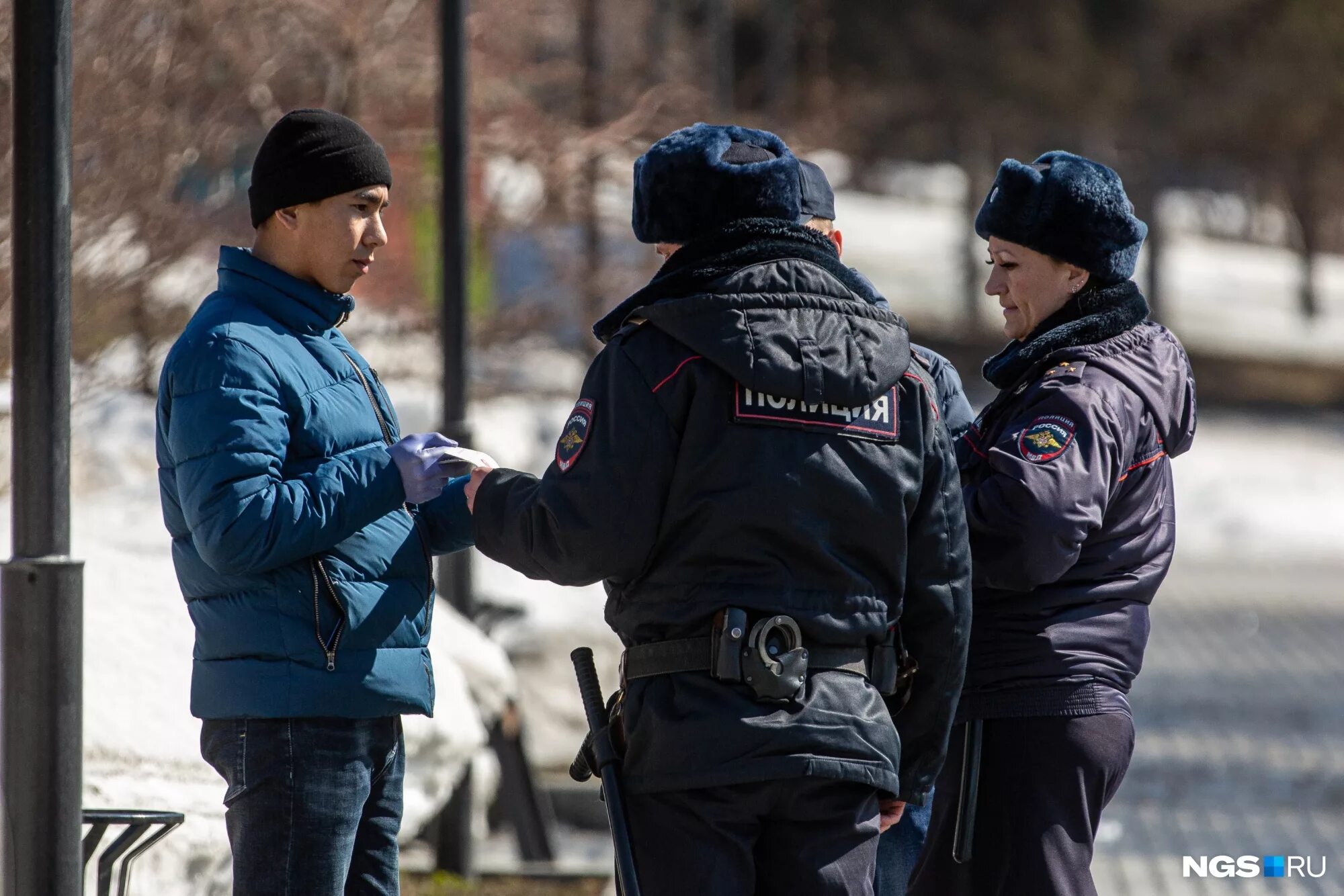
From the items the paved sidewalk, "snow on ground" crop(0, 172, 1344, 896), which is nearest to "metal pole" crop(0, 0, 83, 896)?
"snow on ground" crop(0, 172, 1344, 896)

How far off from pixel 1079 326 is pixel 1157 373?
0.57ft

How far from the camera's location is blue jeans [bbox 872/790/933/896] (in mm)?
3322

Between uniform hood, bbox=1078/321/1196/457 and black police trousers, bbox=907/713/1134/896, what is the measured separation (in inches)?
21.6

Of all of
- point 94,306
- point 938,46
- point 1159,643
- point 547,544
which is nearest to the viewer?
point 547,544

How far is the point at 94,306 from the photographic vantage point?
5.88 meters

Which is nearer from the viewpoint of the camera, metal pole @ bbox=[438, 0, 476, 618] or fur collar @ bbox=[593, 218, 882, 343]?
fur collar @ bbox=[593, 218, 882, 343]

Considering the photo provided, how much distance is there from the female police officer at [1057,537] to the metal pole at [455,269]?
242 cm

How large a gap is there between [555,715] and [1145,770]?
2500 millimetres

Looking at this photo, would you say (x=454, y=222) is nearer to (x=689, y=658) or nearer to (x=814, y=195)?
(x=814, y=195)

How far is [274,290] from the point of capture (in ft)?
9.02

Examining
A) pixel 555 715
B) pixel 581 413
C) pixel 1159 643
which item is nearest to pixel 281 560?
pixel 581 413

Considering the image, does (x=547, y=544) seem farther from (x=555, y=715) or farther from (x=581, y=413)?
(x=555, y=715)

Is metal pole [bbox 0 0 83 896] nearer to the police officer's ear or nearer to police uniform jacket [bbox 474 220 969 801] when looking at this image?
police uniform jacket [bbox 474 220 969 801]

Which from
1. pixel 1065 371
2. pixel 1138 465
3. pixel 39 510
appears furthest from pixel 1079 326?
pixel 39 510
